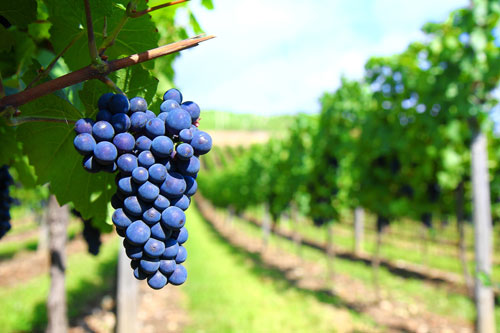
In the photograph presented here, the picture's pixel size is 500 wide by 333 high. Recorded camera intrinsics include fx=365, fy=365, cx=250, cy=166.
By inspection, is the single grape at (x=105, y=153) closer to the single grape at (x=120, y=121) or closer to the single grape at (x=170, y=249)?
the single grape at (x=120, y=121)

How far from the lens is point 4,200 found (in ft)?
5.73

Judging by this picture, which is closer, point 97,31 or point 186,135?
point 186,135

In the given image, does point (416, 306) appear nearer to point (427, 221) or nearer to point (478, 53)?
point (427, 221)

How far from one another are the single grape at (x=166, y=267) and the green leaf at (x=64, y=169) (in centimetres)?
42

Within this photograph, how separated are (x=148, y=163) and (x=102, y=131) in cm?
14

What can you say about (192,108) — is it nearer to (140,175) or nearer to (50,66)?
(140,175)

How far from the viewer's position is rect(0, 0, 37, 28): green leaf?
110 cm

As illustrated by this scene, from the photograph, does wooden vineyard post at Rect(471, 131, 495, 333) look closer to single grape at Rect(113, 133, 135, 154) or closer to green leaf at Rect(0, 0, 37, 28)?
single grape at Rect(113, 133, 135, 154)

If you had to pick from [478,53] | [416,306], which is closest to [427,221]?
[416,306]

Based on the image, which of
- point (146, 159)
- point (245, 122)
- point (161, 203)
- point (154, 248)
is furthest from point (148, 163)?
point (245, 122)

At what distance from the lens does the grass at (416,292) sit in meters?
8.27

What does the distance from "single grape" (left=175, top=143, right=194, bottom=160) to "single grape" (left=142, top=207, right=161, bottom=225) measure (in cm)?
17

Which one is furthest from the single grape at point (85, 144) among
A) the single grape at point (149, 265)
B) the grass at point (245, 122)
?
the grass at point (245, 122)

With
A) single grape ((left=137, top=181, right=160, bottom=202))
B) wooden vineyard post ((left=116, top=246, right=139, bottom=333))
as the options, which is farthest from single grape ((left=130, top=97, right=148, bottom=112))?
wooden vineyard post ((left=116, top=246, right=139, bottom=333))
